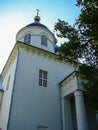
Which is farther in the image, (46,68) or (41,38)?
(41,38)

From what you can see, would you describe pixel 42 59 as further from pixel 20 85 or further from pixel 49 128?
pixel 49 128

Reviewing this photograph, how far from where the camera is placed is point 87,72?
325 inches

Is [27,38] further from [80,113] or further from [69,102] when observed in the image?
[80,113]

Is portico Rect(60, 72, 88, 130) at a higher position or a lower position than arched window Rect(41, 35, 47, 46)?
lower

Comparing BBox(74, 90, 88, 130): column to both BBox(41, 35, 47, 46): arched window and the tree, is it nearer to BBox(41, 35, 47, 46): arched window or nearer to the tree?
the tree

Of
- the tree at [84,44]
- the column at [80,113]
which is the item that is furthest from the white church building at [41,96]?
the tree at [84,44]

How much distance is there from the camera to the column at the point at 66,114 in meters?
10.9

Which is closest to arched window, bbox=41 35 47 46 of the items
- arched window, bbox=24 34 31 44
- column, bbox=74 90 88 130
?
arched window, bbox=24 34 31 44

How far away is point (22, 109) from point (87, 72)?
542 centimetres

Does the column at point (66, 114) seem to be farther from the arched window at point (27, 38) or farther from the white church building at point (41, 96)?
the arched window at point (27, 38)

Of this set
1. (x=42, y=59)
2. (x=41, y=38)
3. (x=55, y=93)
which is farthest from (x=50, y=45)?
(x=55, y=93)

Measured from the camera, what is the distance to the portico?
930cm

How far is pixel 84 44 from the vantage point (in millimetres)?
8273

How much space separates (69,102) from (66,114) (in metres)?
1.14
